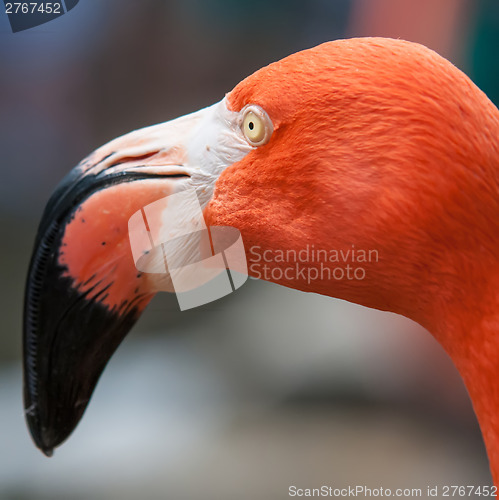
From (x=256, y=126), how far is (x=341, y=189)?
0.59 ft

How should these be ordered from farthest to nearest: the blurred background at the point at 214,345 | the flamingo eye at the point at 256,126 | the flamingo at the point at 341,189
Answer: the blurred background at the point at 214,345 < the flamingo eye at the point at 256,126 < the flamingo at the point at 341,189

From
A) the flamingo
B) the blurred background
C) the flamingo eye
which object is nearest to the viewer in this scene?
the flamingo

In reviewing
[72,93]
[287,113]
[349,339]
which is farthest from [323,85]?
[349,339]

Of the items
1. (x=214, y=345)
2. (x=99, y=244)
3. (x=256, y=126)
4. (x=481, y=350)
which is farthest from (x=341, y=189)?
(x=214, y=345)

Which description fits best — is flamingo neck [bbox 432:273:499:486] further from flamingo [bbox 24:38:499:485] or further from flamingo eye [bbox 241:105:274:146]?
flamingo eye [bbox 241:105:274:146]

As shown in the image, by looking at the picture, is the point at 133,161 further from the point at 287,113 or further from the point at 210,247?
the point at 287,113

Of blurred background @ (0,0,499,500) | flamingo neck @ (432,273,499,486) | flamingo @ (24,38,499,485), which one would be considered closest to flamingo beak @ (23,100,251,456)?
flamingo @ (24,38,499,485)

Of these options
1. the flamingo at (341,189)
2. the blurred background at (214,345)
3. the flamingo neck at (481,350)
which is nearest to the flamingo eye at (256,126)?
the flamingo at (341,189)

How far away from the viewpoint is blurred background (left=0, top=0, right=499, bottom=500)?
1.68 m

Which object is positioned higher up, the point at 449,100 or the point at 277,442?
the point at 449,100

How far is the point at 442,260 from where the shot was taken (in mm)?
752

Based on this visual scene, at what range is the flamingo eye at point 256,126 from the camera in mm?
Answer: 823

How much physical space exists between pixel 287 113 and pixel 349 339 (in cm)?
162

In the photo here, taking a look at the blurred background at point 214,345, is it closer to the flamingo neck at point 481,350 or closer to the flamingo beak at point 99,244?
the flamingo beak at point 99,244
